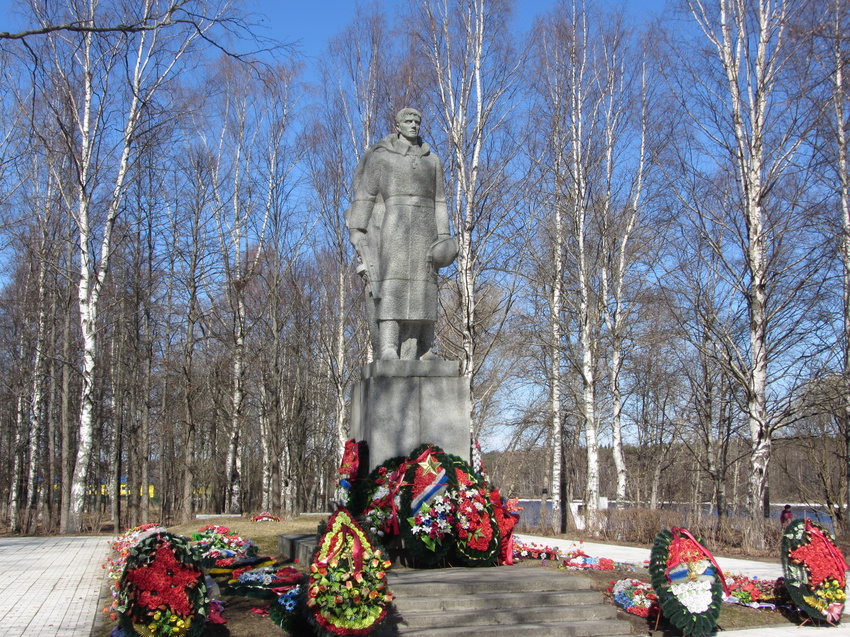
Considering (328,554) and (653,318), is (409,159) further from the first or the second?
(653,318)

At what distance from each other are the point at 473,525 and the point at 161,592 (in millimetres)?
3025

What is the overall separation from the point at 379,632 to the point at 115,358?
2150 centimetres

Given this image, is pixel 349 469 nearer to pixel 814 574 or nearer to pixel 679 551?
pixel 679 551

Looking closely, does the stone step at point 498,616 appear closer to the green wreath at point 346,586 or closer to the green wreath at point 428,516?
the green wreath at point 346,586

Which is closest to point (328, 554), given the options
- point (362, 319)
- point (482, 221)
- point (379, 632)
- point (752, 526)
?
point (379, 632)

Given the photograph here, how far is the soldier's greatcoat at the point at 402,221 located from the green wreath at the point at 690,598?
368 cm

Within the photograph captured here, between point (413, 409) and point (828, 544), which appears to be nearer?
point (828, 544)

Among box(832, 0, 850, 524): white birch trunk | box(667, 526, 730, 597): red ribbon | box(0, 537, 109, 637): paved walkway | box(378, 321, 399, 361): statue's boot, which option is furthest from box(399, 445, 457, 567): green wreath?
box(832, 0, 850, 524): white birch trunk

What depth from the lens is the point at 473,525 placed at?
7.34 m

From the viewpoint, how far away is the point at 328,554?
536cm

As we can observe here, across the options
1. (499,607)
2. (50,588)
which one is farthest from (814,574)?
(50,588)

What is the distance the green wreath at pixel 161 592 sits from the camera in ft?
17.2

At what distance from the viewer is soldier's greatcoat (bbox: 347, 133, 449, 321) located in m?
8.73

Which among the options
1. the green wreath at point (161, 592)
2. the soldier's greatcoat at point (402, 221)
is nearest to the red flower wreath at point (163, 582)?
the green wreath at point (161, 592)
